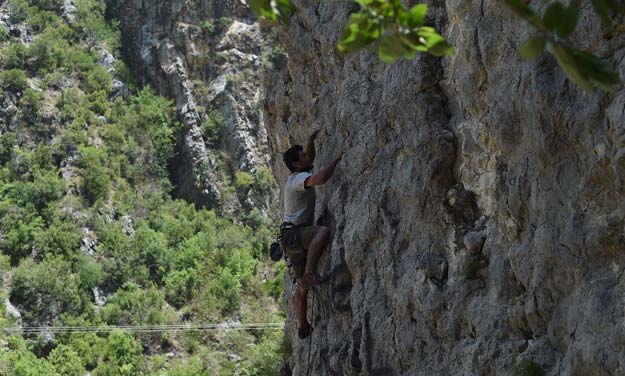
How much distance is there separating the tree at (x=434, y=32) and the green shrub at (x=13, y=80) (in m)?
33.7

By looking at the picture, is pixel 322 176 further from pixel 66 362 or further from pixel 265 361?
pixel 66 362

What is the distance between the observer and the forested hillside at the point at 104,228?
26156 mm

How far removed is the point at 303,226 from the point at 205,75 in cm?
2967

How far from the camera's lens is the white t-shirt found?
8070 millimetres

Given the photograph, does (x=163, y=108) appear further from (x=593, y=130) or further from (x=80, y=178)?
(x=593, y=130)

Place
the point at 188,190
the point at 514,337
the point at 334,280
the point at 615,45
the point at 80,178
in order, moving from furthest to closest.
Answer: the point at 188,190 → the point at 80,178 → the point at 334,280 → the point at 514,337 → the point at 615,45

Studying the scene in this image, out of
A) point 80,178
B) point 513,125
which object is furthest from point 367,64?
point 80,178

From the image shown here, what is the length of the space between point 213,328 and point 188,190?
820cm

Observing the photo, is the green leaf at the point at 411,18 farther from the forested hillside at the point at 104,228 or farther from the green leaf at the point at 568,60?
the forested hillside at the point at 104,228

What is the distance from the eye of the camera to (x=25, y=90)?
34031mm

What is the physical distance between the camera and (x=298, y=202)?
328 inches

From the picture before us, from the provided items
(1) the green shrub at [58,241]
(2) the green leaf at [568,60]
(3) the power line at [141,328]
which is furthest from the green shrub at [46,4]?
(2) the green leaf at [568,60]

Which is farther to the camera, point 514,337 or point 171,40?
point 171,40

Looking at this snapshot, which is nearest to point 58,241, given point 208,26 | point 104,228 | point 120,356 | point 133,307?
point 104,228
